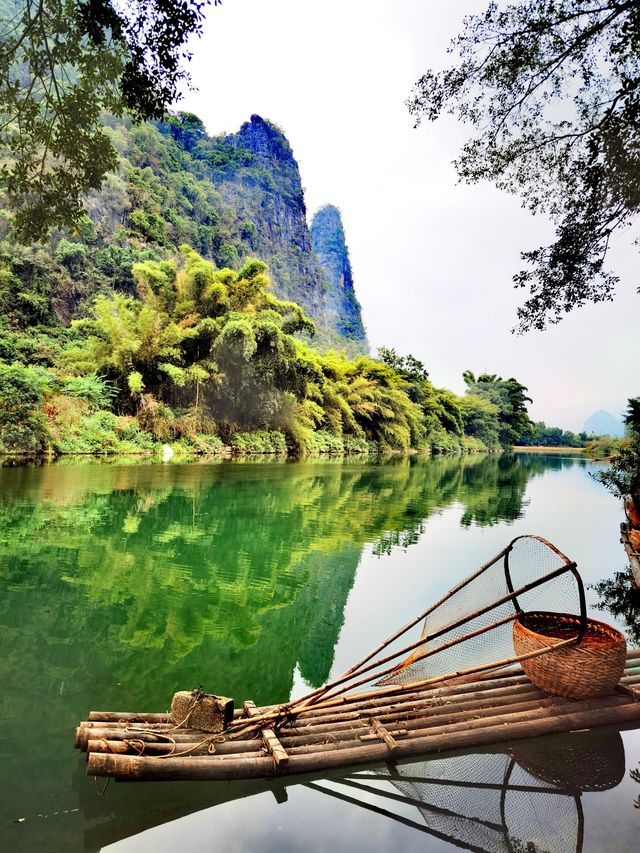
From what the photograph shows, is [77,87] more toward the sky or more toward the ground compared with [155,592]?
more toward the sky

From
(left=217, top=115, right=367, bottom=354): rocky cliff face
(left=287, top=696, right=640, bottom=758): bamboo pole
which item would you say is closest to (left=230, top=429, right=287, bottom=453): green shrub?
(left=287, top=696, right=640, bottom=758): bamboo pole

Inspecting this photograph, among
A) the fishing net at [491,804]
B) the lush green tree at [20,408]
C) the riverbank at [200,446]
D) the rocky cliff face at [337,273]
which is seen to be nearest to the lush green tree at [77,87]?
the fishing net at [491,804]

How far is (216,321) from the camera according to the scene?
20891mm

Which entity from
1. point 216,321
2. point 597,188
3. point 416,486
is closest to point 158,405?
point 216,321

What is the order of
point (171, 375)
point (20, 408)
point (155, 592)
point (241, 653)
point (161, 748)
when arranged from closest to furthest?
point (161, 748) → point (241, 653) → point (155, 592) → point (20, 408) → point (171, 375)

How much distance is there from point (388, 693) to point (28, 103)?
594 cm

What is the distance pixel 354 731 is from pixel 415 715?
35 cm

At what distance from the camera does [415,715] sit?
2629 mm

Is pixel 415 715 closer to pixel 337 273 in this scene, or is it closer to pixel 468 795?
pixel 468 795

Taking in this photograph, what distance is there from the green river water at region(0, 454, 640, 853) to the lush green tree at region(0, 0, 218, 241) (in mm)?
3756

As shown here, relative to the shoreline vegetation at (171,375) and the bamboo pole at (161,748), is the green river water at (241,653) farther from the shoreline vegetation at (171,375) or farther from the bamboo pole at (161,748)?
the shoreline vegetation at (171,375)

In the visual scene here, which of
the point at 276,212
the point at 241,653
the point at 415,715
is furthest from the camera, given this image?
the point at 276,212

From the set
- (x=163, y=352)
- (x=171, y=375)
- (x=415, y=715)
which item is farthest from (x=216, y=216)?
(x=415, y=715)

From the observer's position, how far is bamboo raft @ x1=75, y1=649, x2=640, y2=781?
2131mm
